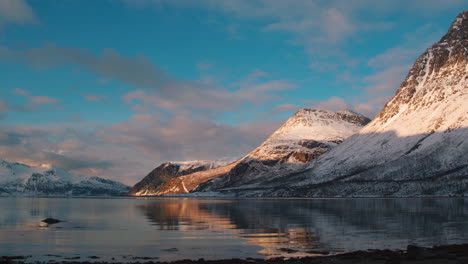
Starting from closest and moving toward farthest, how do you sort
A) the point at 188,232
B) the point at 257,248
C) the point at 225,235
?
the point at 257,248 → the point at 225,235 → the point at 188,232

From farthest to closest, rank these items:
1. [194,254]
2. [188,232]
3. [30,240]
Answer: [188,232] → [30,240] → [194,254]

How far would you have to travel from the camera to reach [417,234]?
69188 mm

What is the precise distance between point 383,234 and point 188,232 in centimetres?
3335

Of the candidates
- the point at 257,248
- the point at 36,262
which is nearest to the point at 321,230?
the point at 257,248

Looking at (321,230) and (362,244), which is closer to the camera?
(362,244)

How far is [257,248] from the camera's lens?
192 ft

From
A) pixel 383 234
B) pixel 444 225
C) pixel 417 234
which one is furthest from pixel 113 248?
pixel 444 225

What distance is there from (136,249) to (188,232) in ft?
70.9

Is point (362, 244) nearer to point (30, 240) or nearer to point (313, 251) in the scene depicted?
point (313, 251)

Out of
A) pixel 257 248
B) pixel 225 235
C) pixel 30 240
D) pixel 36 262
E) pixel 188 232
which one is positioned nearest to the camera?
pixel 36 262

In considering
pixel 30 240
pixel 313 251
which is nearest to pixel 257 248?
pixel 313 251

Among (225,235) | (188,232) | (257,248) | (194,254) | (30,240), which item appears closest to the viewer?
(194,254)

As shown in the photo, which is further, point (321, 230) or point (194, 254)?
point (321, 230)

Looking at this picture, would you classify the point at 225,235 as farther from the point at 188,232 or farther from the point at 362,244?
the point at 362,244
